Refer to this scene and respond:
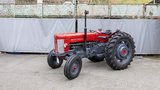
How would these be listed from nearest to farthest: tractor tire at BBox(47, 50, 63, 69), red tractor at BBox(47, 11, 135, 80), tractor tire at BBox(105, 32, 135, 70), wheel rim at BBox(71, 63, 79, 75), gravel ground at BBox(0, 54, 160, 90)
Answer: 1. gravel ground at BBox(0, 54, 160, 90)
2. wheel rim at BBox(71, 63, 79, 75)
3. red tractor at BBox(47, 11, 135, 80)
4. tractor tire at BBox(105, 32, 135, 70)
5. tractor tire at BBox(47, 50, 63, 69)

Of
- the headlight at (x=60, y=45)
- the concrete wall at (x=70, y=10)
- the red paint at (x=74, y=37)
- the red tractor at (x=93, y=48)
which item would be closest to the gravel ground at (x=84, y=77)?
the red tractor at (x=93, y=48)

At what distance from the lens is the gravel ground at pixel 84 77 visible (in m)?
8.04

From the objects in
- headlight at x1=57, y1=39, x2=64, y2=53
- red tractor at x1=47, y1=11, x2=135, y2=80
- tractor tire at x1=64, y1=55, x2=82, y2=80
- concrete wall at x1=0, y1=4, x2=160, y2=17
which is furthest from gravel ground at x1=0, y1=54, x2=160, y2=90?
concrete wall at x1=0, y1=4, x2=160, y2=17

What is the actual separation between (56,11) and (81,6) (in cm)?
130

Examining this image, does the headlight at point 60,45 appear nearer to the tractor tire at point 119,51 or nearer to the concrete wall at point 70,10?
the tractor tire at point 119,51

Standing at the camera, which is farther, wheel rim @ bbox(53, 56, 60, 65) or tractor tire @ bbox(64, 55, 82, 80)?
wheel rim @ bbox(53, 56, 60, 65)

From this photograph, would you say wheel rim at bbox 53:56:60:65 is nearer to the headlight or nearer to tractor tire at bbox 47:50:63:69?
tractor tire at bbox 47:50:63:69

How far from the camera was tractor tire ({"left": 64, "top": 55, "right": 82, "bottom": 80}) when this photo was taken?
8430mm

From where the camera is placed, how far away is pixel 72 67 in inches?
336

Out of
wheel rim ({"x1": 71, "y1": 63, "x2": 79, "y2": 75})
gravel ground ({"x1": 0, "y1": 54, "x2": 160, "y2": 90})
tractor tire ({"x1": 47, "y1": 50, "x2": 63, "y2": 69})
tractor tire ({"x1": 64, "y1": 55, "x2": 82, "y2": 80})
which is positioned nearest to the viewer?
gravel ground ({"x1": 0, "y1": 54, "x2": 160, "y2": 90})

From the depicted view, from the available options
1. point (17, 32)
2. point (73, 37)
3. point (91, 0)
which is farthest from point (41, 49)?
point (91, 0)

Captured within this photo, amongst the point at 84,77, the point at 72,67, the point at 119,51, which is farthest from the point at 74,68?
Answer: the point at 119,51

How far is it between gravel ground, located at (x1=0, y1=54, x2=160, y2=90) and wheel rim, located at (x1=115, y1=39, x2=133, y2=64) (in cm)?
35

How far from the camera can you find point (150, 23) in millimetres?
12555
